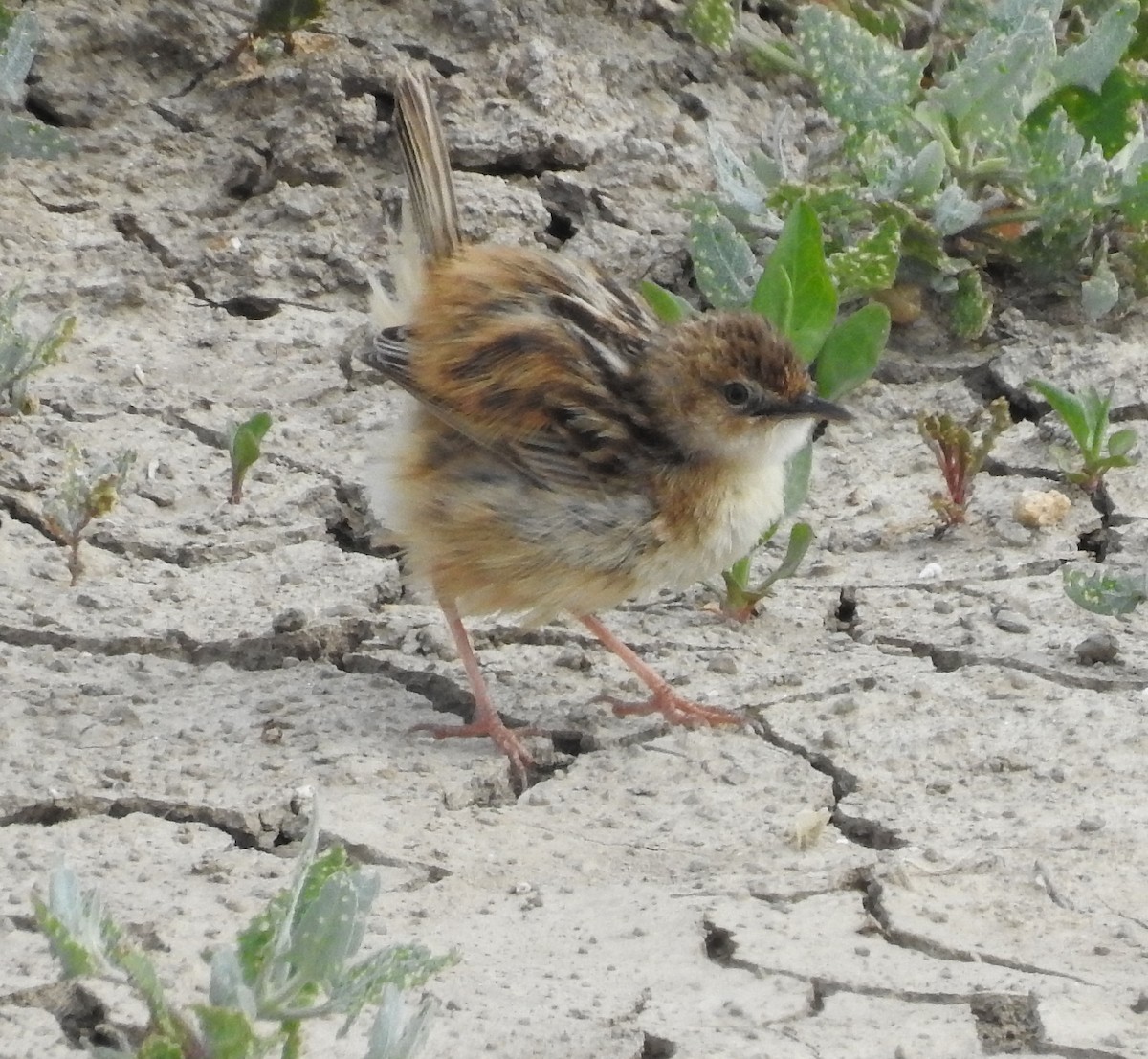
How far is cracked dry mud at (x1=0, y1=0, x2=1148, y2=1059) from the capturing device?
3.57m

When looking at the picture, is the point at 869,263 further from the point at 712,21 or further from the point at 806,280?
the point at 712,21

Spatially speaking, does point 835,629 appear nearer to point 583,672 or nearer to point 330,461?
point 583,672

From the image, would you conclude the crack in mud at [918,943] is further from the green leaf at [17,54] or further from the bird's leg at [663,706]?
the green leaf at [17,54]

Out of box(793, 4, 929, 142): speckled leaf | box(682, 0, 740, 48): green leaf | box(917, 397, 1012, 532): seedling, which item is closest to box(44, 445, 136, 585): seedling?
box(917, 397, 1012, 532): seedling

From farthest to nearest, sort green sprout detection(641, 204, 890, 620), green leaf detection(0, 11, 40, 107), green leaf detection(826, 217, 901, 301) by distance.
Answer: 1. green leaf detection(0, 11, 40, 107)
2. green leaf detection(826, 217, 901, 301)
3. green sprout detection(641, 204, 890, 620)

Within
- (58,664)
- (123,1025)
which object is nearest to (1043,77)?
(58,664)

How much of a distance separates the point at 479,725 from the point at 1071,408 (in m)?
2.03

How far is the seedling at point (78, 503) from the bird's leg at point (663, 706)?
1.35 metres

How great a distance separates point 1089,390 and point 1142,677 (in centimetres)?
109

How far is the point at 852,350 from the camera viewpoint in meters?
5.44

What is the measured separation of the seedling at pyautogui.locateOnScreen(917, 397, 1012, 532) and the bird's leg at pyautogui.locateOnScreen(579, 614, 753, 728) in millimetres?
1202

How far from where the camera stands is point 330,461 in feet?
19.4

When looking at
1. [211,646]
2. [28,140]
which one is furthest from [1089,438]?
[28,140]

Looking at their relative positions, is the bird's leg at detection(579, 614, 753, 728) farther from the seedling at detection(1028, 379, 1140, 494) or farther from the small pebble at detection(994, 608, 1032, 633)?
the seedling at detection(1028, 379, 1140, 494)
